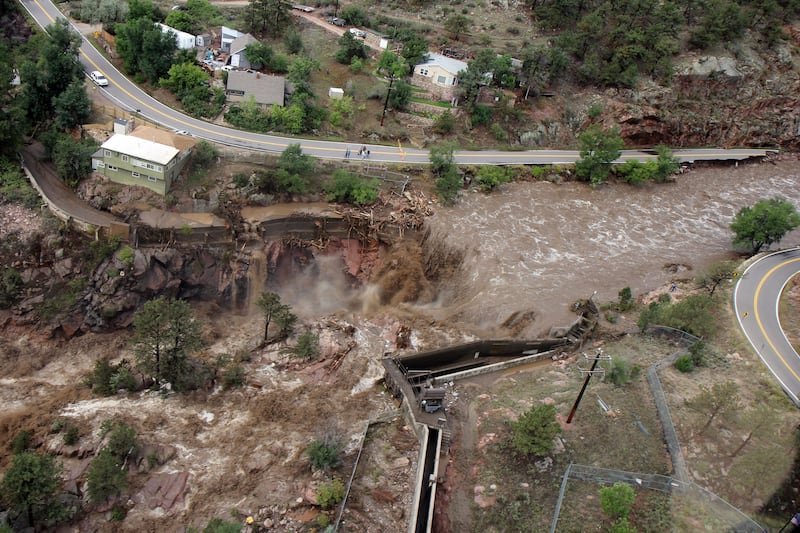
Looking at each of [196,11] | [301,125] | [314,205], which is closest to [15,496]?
[314,205]

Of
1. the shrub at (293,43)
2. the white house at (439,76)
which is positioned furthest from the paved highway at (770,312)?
the shrub at (293,43)

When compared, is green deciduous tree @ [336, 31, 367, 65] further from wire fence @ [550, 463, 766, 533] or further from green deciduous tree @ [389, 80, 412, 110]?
A: wire fence @ [550, 463, 766, 533]

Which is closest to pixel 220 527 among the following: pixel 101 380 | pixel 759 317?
pixel 101 380

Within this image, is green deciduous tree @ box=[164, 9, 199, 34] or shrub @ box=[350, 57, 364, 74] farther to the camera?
shrub @ box=[350, 57, 364, 74]

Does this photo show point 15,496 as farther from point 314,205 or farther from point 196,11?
point 196,11

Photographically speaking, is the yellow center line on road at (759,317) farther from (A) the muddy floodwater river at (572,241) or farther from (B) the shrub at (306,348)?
(B) the shrub at (306,348)

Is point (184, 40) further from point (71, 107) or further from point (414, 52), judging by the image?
point (414, 52)

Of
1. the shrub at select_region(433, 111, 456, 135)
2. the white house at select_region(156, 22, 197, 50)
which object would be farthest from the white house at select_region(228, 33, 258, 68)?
the shrub at select_region(433, 111, 456, 135)
